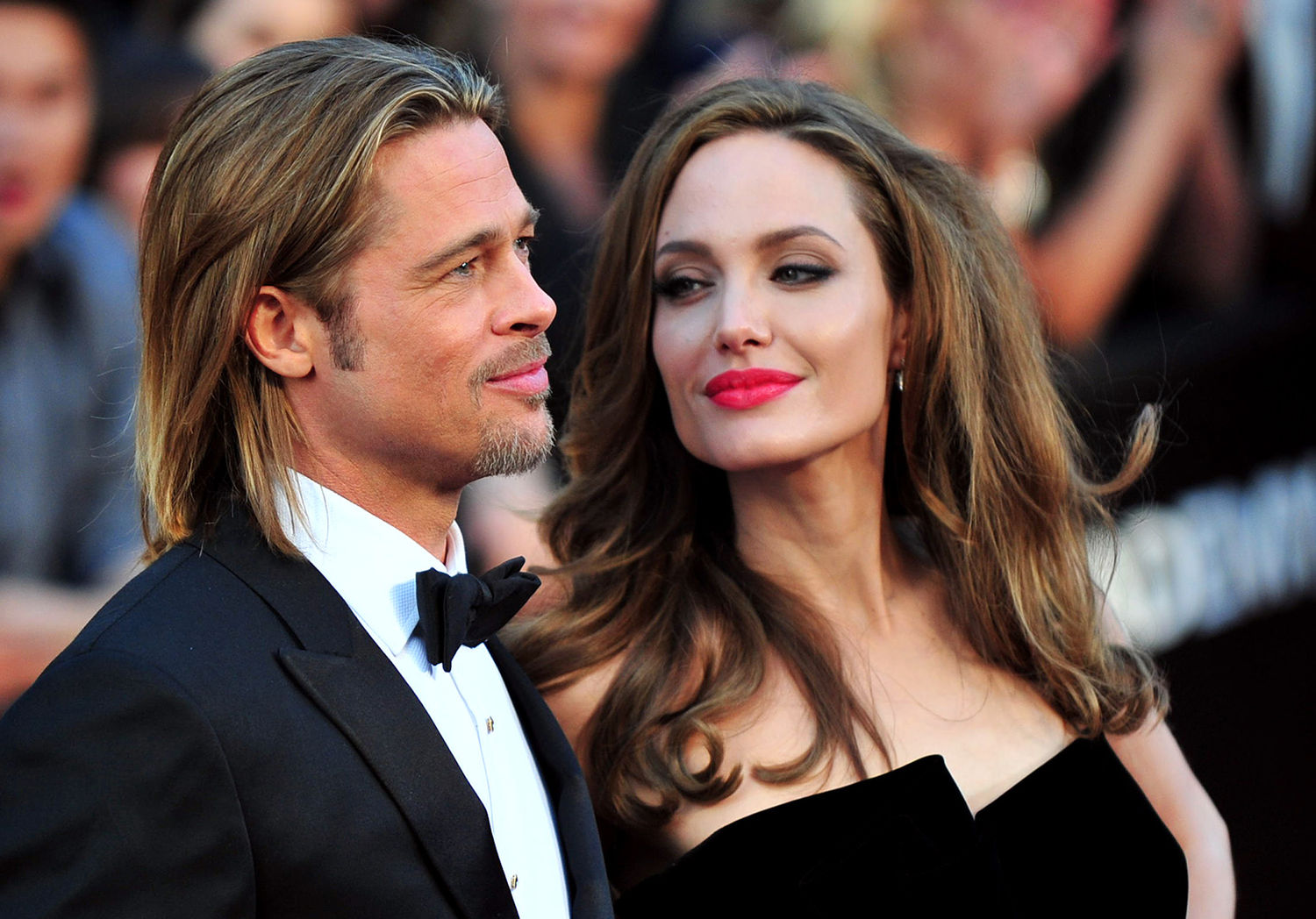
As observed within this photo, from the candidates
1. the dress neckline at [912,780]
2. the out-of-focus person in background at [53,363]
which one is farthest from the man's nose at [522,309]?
the out-of-focus person in background at [53,363]

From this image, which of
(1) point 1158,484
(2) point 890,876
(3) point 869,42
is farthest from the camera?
(1) point 1158,484

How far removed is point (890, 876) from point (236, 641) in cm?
125

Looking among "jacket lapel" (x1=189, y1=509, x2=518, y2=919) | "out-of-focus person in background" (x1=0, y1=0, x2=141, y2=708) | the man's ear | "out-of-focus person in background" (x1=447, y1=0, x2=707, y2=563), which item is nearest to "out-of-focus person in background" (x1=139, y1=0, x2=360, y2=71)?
"out-of-focus person in background" (x1=0, y1=0, x2=141, y2=708)

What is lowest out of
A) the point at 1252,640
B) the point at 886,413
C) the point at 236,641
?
the point at 1252,640

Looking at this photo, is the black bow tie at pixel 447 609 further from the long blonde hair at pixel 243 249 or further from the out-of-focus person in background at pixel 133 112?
the out-of-focus person in background at pixel 133 112

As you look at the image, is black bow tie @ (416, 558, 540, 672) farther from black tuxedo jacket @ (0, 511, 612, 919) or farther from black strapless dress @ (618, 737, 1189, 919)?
black strapless dress @ (618, 737, 1189, 919)

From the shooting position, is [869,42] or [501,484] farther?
[869,42]

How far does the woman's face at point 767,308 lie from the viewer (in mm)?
2604

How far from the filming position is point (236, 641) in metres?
1.75

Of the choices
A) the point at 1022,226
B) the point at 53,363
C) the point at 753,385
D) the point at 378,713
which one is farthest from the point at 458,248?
the point at 1022,226

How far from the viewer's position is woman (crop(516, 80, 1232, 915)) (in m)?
2.50

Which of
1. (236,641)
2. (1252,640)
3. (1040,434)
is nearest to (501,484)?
(1040,434)

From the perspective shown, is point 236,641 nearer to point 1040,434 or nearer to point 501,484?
point 1040,434

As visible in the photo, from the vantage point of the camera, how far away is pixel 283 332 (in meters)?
1.98
